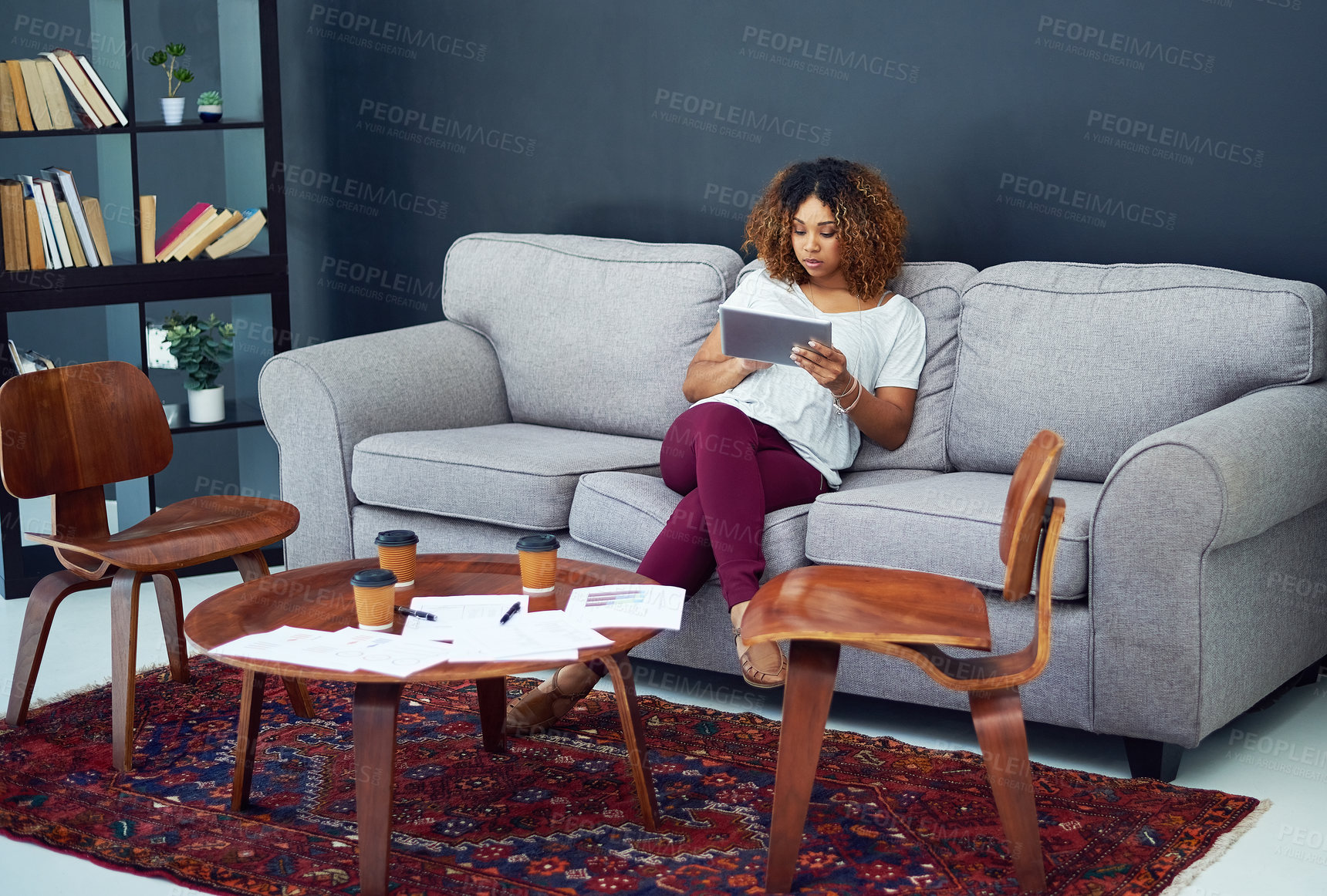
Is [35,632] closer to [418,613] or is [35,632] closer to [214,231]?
[418,613]

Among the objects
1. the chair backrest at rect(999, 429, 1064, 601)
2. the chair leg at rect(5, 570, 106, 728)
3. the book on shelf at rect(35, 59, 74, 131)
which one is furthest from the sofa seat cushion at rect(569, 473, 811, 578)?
the book on shelf at rect(35, 59, 74, 131)

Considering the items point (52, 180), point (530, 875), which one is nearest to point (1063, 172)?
point (530, 875)

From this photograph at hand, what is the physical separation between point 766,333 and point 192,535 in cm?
118

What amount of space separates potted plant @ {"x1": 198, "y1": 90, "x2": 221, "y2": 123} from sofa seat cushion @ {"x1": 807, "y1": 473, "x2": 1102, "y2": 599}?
224cm

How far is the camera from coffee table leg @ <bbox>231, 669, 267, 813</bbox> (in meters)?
2.24

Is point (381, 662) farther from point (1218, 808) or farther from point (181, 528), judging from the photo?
point (1218, 808)

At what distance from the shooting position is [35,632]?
2.66 meters

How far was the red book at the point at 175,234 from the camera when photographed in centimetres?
378

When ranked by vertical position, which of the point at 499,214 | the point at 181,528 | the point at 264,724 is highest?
the point at 499,214

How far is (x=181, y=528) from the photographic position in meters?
2.67

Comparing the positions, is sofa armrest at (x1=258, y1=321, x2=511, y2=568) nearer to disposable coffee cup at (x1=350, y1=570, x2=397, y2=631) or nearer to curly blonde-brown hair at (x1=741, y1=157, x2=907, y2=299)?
curly blonde-brown hair at (x1=741, y1=157, x2=907, y2=299)

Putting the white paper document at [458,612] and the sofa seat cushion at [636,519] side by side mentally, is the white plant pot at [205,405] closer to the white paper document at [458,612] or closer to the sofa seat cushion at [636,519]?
the sofa seat cushion at [636,519]

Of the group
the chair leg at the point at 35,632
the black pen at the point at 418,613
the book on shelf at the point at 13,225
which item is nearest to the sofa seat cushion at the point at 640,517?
the black pen at the point at 418,613

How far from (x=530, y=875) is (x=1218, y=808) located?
1.16 metres
